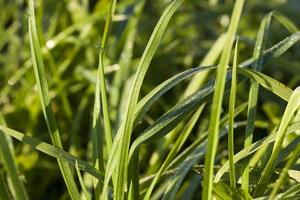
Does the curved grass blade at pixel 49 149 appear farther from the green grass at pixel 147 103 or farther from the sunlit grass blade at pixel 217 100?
the sunlit grass blade at pixel 217 100

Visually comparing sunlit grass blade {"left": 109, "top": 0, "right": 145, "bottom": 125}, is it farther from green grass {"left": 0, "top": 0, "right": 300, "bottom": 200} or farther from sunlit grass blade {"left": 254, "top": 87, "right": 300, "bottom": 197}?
sunlit grass blade {"left": 254, "top": 87, "right": 300, "bottom": 197}

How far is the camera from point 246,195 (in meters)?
0.62

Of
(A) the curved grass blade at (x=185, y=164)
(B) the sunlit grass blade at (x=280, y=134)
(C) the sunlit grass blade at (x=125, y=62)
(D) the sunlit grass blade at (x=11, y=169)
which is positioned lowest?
(B) the sunlit grass blade at (x=280, y=134)

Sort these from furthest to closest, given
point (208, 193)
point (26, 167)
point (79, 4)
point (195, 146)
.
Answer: point (79, 4), point (26, 167), point (195, 146), point (208, 193)

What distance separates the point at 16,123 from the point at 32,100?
2.0 inches

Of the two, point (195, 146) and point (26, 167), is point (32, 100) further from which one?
point (195, 146)

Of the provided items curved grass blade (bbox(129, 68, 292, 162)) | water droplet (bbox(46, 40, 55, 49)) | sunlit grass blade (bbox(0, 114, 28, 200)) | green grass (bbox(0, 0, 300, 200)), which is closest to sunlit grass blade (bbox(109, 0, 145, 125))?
green grass (bbox(0, 0, 300, 200))

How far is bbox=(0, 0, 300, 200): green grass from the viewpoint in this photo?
0.64 m

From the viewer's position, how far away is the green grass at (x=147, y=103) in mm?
637

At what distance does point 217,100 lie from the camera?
1.84ft

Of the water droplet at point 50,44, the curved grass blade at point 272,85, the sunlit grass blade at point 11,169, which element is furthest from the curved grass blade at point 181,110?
the water droplet at point 50,44

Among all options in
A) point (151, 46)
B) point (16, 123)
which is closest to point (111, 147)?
point (151, 46)

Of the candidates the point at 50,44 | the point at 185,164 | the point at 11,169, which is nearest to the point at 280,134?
the point at 185,164

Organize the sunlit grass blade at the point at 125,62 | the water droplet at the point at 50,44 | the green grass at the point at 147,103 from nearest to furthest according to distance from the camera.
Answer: the green grass at the point at 147,103, the sunlit grass blade at the point at 125,62, the water droplet at the point at 50,44
